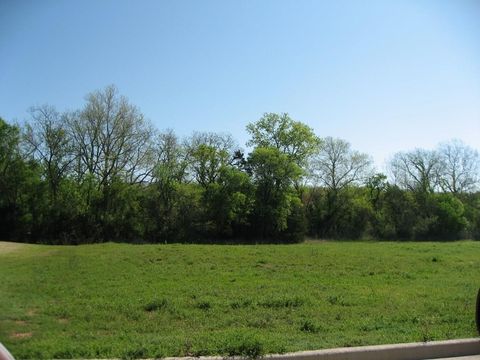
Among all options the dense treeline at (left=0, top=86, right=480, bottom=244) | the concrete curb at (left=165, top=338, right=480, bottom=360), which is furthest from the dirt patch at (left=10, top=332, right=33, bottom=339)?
the dense treeline at (left=0, top=86, right=480, bottom=244)

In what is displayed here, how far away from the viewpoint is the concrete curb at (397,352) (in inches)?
223

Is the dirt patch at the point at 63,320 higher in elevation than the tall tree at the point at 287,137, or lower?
lower

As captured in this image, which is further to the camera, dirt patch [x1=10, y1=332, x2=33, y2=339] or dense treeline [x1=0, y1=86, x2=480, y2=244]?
dense treeline [x1=0, y1=86, x2=480, y2=244]

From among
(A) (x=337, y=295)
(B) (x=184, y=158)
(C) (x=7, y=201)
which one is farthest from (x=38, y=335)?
(B) (x=184, y=158)

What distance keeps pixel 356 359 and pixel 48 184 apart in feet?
142

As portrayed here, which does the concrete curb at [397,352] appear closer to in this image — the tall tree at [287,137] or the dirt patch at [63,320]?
the dirt patch at [63,320]

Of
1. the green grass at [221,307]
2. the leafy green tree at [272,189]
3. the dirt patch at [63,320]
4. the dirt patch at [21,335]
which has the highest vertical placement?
the leafy green tree at [272,189]

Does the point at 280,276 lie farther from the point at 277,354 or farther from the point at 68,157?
the point at 68,157

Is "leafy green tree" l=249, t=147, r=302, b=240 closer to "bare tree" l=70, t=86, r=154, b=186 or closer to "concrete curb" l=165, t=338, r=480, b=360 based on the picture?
"bare tree" l=70, t=86, r=154, b=186

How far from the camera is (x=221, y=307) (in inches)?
362

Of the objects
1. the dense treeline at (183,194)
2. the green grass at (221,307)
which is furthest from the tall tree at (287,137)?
the green grass at (221,307)

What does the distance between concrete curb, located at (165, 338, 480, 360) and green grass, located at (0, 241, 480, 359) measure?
0.26 metres

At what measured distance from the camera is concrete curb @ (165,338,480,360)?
5656 millimetres

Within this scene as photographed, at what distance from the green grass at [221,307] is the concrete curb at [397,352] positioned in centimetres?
Answer: 26
